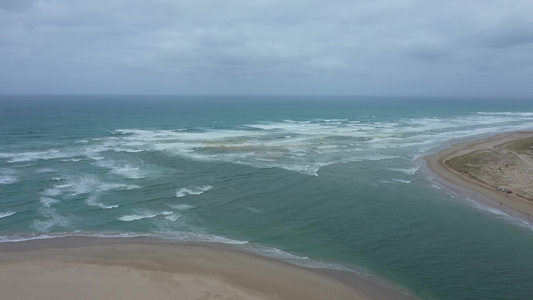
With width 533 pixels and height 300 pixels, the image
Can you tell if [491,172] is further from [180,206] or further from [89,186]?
[89,186]

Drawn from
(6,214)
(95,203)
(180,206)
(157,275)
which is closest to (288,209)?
(180,206)

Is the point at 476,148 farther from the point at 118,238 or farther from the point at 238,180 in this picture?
the point at 118,238

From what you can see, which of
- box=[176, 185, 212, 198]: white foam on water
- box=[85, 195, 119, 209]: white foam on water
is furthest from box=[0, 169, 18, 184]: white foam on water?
box=[176, 185, 212, 198]: white foam on water

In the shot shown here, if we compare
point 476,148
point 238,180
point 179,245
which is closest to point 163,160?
point 238,180

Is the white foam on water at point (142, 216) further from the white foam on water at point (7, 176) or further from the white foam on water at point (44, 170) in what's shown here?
the white foam on water at point (44, 170)

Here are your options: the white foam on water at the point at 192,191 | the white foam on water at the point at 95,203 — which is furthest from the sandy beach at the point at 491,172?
the white foam on water at the point at 95,203

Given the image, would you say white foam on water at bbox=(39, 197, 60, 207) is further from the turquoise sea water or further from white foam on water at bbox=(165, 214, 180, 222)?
white foam on water at bbox=(165, 214, 180, 222)
